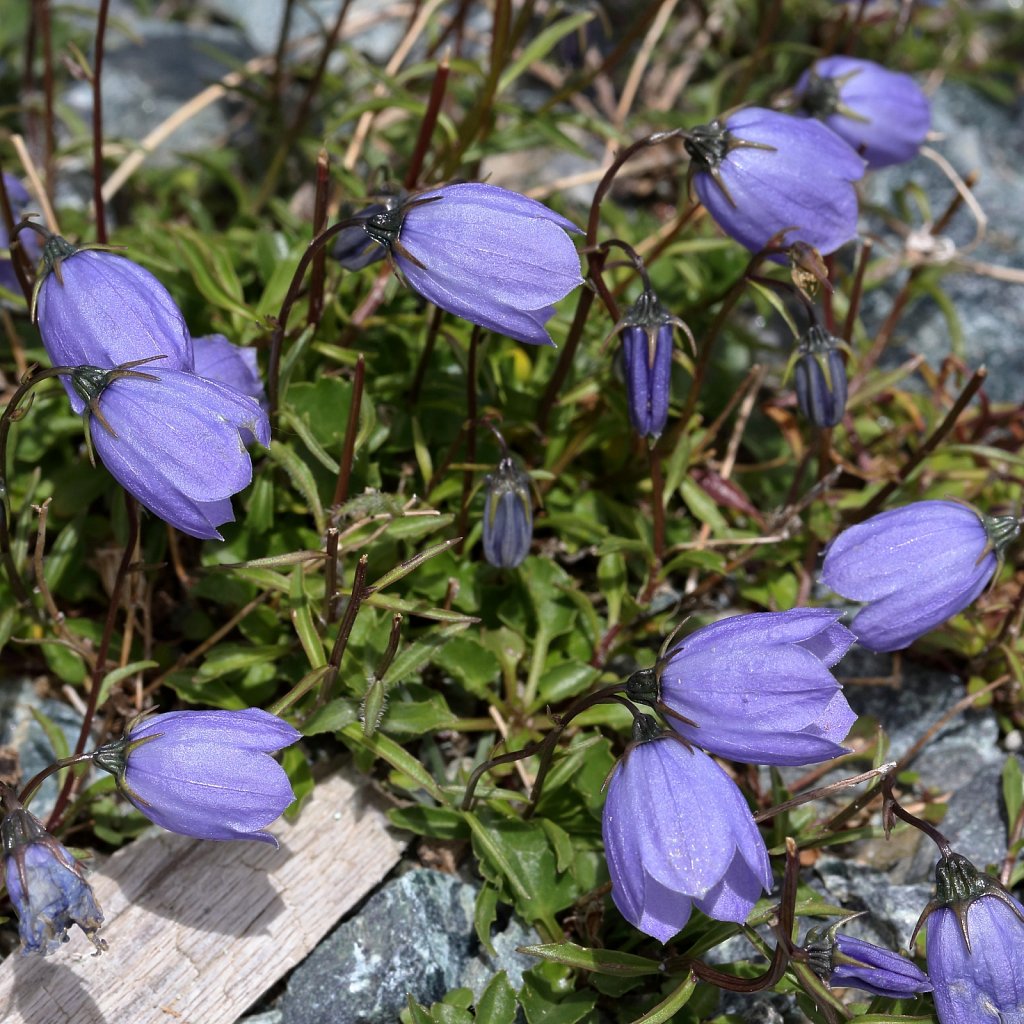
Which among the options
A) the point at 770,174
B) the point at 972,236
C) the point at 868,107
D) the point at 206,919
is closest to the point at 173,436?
the point at 206,919

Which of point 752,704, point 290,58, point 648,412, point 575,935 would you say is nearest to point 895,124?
point 648,412

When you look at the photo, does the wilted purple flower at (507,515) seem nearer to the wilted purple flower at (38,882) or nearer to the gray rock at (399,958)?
the gray rock at (399,958)

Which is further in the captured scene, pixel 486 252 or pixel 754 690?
pixel 486 252

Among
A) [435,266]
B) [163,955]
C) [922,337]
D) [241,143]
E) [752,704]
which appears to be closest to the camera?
[752,704]

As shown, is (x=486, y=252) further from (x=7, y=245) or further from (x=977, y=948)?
(x=7, y=245)

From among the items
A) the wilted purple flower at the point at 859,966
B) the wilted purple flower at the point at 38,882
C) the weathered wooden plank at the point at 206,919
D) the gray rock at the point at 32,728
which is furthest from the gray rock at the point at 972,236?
the wilted purple flower at the point at 38,882

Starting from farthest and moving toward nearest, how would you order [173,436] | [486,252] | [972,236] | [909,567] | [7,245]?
1. [972,236]
2. [7,245]
3. [909,567]
4. [486,252]
5. [173,436]

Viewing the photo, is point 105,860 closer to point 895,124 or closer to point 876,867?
point 876,867

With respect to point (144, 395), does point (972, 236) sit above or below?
below
